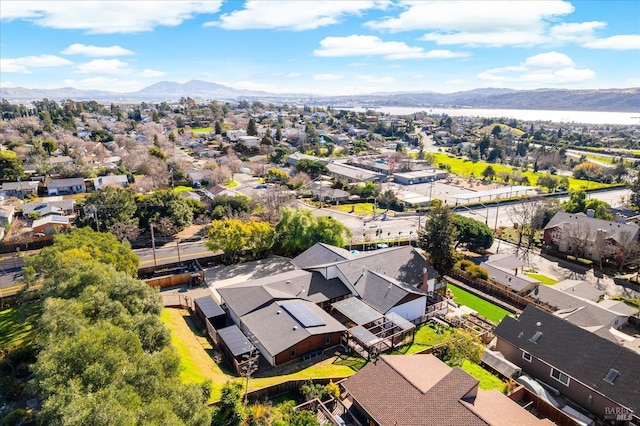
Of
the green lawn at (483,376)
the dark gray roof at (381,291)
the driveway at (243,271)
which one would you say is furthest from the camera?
the driveway at (243,271)

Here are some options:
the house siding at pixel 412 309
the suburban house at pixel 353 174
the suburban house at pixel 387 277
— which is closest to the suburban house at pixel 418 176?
the suburban house at pixel 353 174

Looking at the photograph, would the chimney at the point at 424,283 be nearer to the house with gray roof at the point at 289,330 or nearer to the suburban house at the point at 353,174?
the house with gray roof at the point at 289,330

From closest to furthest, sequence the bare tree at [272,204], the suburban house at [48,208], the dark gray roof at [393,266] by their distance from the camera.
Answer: the dark gray roof at [393,266] → the bare tree at [272,204] → the suburban house at [48,208]

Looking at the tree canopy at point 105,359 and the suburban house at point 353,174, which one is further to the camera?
the suburban house at point 353,174

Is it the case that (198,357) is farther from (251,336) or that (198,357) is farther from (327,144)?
(327,144)

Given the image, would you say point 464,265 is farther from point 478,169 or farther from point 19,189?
point 478,169

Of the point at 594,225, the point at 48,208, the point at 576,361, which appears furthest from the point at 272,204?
the point at 594,225

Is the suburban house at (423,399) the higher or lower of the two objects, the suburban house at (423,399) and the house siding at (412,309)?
the higher
